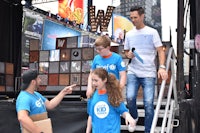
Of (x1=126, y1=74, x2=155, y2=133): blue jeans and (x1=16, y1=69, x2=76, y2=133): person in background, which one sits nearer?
(x1=16, y1=69, x2=76, y2=133): person in background

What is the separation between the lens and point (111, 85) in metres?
3.59

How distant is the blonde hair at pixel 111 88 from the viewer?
351 centimetres

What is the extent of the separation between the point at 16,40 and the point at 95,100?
781cm

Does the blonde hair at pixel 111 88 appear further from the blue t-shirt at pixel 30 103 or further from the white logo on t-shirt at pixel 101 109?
the blue t-shirt at pixel 30 103

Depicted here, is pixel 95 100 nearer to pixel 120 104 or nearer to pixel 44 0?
pixel 120 104

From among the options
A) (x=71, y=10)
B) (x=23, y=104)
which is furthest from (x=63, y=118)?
(x=71, y=10)

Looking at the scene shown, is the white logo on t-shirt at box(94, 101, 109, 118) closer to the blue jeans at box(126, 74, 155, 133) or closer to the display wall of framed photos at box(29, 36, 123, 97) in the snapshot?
the blue jeans at box(126, 74, 155, 133)

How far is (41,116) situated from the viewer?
155 inches

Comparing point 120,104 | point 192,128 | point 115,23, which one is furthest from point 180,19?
point 115,23

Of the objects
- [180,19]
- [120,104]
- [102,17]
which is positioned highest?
[102,17]

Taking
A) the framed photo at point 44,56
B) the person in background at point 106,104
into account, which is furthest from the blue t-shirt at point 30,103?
the framed photo at point 44,56

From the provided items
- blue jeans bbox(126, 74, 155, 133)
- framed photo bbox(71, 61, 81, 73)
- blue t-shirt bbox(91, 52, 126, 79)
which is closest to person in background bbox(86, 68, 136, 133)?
blue t-shirt bbox(91, 52, 126, 79)

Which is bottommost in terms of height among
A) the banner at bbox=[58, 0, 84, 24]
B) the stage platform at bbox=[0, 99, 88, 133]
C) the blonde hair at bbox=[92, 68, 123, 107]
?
the stage platform at bbox=[0, 99, 88, 133]

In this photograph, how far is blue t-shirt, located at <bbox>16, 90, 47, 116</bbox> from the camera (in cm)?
372
